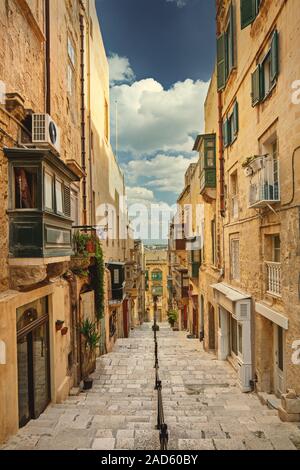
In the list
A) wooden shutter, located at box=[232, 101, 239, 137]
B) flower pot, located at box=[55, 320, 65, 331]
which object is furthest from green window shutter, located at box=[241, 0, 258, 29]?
flower pot, located at box=[55, 320, 65, 331]

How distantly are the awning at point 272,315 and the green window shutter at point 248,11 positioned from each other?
8.46 metres

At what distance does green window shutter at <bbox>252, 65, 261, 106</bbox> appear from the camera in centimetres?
884

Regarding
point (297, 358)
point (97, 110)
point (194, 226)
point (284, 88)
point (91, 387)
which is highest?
point (97, 110)

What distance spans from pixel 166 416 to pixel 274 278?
445cm

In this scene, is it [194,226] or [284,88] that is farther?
[194,226]

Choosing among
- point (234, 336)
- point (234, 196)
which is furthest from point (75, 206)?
point (234, 336)

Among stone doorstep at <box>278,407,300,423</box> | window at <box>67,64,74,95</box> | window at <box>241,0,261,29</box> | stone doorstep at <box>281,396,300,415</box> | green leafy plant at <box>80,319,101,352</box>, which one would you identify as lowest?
stone doorstep at <box>278,407,300,423</box>

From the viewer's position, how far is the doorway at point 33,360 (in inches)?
264

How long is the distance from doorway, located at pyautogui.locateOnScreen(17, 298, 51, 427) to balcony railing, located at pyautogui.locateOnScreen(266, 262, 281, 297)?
20.2ft

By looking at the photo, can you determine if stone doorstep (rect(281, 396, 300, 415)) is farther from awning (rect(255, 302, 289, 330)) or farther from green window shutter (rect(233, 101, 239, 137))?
green window shutter (rect(233, 101, 239, 137))
